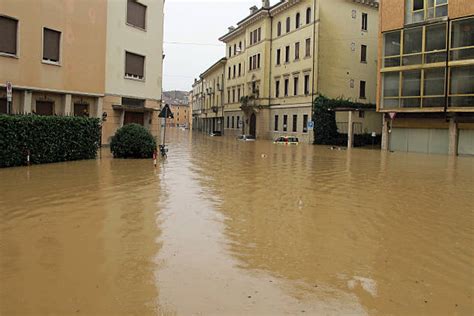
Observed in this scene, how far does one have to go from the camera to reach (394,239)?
22.7ft

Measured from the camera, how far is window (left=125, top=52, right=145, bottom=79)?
2696 cm

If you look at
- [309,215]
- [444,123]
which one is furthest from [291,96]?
[309,215]

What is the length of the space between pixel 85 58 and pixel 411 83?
2162cm

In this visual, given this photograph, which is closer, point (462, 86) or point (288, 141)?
point (462, 86)

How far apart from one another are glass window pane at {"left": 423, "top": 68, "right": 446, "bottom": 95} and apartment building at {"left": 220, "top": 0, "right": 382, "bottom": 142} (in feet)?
26.3

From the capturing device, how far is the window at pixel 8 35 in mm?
19531

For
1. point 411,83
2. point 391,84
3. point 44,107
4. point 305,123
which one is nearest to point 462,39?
point 411,83

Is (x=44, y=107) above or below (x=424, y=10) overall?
below

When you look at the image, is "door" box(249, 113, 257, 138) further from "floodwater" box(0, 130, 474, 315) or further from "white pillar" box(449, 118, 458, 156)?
"floodwater" box(0, 130, 474, 315)

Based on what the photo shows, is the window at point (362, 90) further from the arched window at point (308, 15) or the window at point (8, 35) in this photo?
the window at point (8, 35)

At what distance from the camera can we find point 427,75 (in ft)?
100

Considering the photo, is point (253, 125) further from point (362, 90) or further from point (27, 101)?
point (27, 101)

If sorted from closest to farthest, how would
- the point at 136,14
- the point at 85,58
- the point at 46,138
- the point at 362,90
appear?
the point at 46,138 < the point at 85,58 < the point at 136,14 < the point at 362,90

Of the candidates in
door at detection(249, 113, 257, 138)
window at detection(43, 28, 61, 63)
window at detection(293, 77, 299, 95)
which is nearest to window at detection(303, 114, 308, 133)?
window at detection(293, 77, 299, 95)
